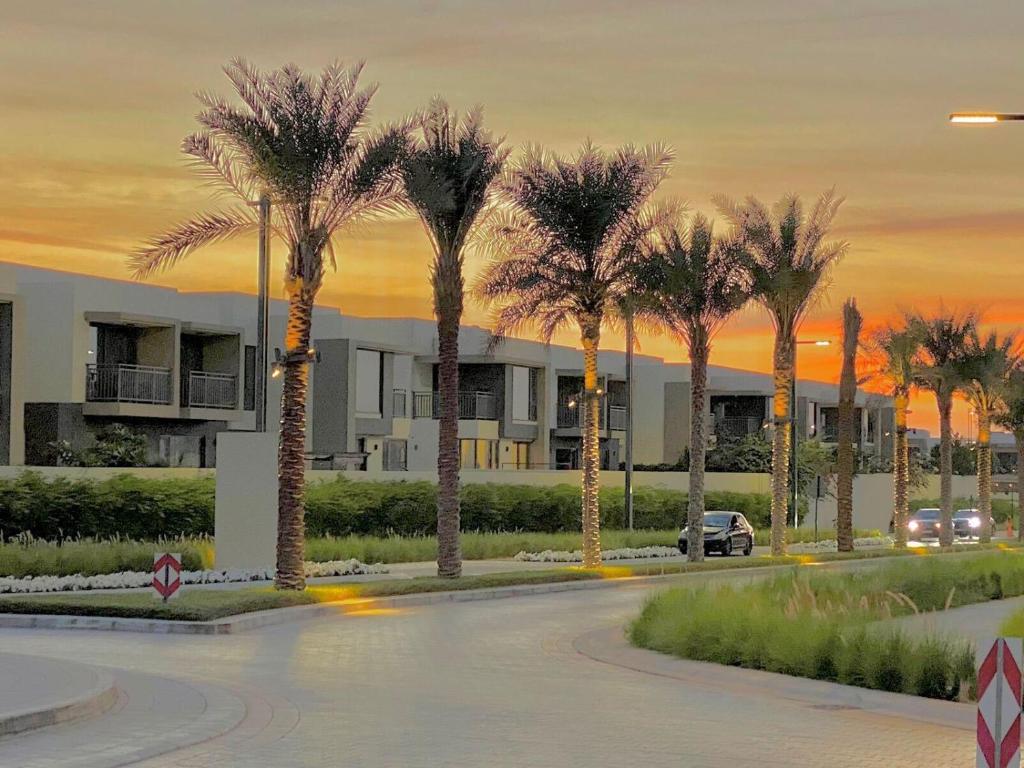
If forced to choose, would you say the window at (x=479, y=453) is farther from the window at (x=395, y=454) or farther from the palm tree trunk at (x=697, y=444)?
the palm tree trunk at (x=697, y=444)

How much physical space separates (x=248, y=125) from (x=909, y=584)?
538 inches

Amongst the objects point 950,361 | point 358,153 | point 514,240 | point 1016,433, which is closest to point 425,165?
point 358,153

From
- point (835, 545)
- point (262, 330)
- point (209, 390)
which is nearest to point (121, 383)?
point (209, 390)

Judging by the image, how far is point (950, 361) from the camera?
60.1m

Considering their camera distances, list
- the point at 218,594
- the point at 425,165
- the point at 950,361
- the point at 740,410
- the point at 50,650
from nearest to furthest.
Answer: the point at 50,650
the point at 218,594
the point at 425,165
the point at 950,361
the point at 740,410

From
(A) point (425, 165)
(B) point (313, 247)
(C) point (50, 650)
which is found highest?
(A) point (425, 165)

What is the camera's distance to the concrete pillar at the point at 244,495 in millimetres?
32375

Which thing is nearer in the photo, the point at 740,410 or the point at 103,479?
the point at 103,479

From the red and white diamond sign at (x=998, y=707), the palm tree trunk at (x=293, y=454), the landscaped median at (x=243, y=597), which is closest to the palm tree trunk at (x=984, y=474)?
the landscaped median at (x=243, y=597)

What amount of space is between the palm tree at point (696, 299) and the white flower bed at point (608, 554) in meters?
3.76

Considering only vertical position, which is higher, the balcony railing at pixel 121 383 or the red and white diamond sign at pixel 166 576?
the balcony railing at pixel 121 383

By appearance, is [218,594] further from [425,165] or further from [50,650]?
[425,165]

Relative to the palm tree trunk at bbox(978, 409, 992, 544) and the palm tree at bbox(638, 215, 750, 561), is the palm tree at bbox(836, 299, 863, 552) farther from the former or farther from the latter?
the palm tree trunk at bbox(978, 409, 992, 544)

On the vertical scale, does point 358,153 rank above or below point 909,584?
above
